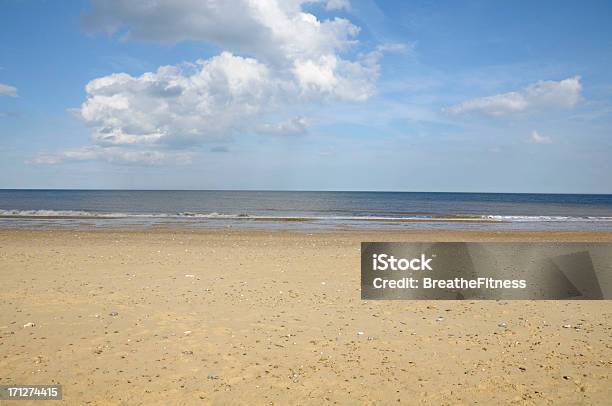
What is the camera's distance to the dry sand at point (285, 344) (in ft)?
16.6

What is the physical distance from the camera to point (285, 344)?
256 inches

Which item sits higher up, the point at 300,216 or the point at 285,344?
the point at 300,216

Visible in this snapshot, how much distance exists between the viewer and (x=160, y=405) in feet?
15.5

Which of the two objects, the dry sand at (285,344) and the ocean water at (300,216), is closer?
the dry sand at (285,344)

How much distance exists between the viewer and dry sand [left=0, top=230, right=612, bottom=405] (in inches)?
200

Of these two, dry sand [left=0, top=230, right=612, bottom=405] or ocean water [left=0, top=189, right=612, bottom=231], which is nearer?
dry sand [left=0, top=230, right=612, bottom=405]

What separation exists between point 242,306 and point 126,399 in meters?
3.81

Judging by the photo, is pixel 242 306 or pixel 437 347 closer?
pixel 437 347

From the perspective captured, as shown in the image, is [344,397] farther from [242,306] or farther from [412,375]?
[242,306]

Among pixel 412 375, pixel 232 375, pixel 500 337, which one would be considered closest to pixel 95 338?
pixel 232 375

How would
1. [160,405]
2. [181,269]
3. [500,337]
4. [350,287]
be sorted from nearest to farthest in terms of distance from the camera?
[160,405] < [500,337] < [350,287] < [181,269]

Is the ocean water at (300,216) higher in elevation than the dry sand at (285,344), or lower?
higher

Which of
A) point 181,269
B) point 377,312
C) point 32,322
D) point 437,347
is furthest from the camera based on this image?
point 181,269

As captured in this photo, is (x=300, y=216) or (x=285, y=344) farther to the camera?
(x=300, y=216)
